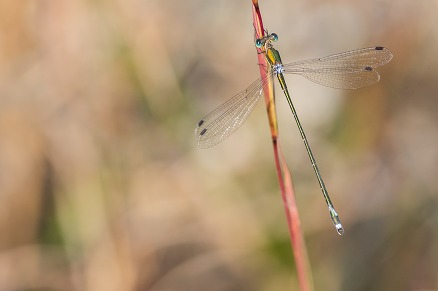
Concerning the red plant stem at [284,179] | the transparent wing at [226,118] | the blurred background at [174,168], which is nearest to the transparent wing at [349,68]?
the transparent wing at [226,118]

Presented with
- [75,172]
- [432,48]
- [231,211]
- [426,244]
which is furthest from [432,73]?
[75,172]

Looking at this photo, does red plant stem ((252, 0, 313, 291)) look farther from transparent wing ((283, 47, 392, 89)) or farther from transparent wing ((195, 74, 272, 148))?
transparent wing ((283, 47, 392, 89))

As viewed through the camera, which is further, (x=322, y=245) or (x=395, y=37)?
(x=395, y=37)

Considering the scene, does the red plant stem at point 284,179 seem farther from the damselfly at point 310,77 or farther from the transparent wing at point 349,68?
the transparent wing at point 349,68

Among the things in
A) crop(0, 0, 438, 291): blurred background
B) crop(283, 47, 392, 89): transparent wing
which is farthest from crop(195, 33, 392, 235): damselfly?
crop(0, 0, 438, 291): blurred background

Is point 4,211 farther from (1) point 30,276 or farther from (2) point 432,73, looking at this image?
(2) point 432,73

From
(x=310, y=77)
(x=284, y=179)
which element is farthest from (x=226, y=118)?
(x=284, y=179)

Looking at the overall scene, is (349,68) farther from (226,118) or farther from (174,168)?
(174,168)
